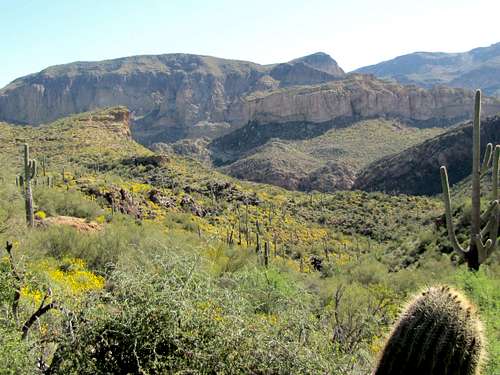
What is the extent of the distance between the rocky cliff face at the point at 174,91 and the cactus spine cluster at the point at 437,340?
116m

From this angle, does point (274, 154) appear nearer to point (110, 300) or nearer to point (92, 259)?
point (92, 259)

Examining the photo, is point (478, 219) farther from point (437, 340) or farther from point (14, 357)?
point (14, 357)

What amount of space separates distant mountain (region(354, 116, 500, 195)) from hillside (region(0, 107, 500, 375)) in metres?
15.5

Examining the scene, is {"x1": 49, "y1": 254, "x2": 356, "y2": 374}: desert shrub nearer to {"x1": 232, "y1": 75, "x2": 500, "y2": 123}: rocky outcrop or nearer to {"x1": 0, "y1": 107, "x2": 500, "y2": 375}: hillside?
{"x1": 0, "y1": 107, "x2": 500, "y2": 375}: hillside

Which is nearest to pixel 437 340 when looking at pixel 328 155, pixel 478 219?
pixel 478 219

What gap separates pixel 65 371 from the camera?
15.7ft

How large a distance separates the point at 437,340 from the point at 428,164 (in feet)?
204

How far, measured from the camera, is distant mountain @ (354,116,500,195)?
58.9 m

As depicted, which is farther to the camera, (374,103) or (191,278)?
(374,103)

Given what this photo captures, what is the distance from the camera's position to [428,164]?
63188 mm

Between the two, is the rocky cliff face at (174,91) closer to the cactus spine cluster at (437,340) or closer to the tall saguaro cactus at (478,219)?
the tall saguaro cactus at (478,219)

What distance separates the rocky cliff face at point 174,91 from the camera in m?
143

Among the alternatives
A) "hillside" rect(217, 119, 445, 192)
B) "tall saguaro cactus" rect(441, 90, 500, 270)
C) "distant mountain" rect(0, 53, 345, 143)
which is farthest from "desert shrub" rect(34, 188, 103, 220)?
"distant mountain" rect(0, 53, 345, 143)

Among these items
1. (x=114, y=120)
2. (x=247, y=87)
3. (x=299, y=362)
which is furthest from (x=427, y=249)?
(x=247, y=87)
